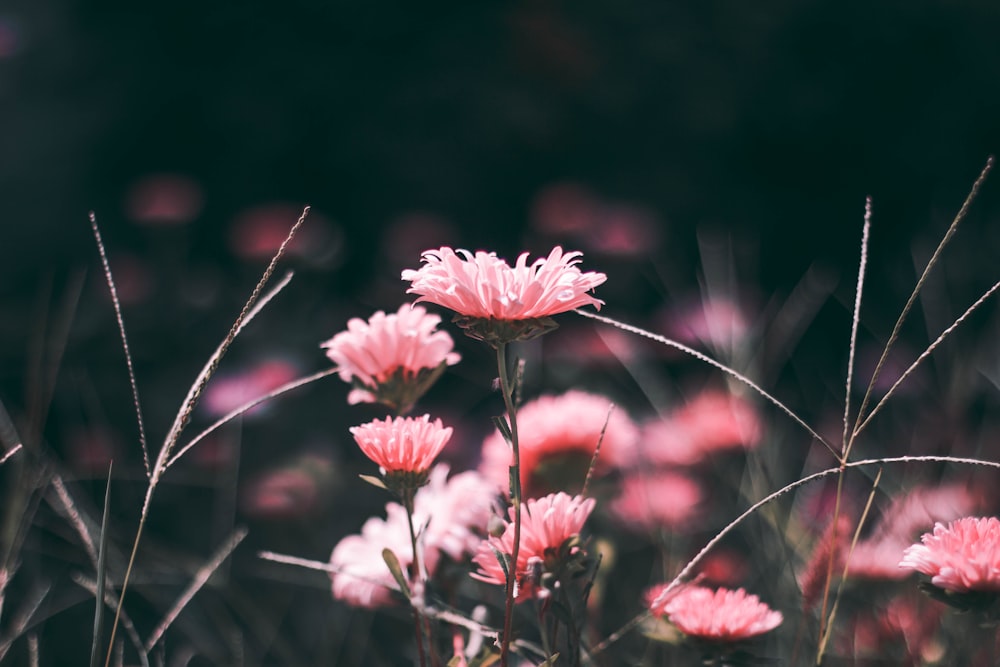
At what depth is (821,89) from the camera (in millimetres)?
1596

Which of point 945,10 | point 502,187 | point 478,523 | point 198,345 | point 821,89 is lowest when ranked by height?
point 198,345

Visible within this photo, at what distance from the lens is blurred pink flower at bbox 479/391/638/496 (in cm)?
58

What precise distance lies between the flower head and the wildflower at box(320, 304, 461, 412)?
60 mm

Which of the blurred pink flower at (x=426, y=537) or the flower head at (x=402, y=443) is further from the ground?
the flower head at (x=402, y=443)

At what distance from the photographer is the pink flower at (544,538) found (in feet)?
1.26

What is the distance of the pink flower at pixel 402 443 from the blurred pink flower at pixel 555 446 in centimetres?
18

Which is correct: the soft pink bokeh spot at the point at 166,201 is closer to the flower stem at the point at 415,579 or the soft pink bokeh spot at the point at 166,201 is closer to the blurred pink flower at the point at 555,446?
the blurred pink flower at the point at 555,446

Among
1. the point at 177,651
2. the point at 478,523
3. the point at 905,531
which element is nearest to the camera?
the point at 478,523

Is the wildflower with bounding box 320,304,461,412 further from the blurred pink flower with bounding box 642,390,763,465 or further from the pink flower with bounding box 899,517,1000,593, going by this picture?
the blurred pink flower with bounding box 642,390,763,465

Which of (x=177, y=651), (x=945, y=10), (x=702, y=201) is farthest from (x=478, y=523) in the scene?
(x=945, y=10)

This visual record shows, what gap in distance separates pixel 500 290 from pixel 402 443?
8 cm

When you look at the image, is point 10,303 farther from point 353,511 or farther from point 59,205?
point 353,511

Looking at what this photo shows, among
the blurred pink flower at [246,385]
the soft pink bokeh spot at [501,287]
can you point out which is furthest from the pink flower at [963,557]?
the blurred pink flower at [246,385]

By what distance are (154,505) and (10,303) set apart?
51 cm
